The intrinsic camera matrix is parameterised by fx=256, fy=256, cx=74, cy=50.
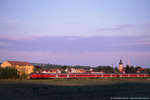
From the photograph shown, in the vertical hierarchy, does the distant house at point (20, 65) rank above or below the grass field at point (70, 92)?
above

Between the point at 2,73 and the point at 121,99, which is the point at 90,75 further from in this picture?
the point at 121,99

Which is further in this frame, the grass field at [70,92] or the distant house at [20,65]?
the distant house at [20,65]

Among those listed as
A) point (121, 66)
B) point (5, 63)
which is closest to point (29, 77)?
point (5, 63)

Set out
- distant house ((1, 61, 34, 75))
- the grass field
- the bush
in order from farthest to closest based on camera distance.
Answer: distant house ((1, 61, 34, 75)) < the bush < the grass field

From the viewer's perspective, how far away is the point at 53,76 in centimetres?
9369

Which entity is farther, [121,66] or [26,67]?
[121,66]

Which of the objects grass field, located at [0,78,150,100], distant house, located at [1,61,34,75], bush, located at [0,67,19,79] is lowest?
grass field, located at [0,78,150,100]

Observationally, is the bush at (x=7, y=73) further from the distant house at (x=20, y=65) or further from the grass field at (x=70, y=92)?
the grass field at (x=70, y=92)

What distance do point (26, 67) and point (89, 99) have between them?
96.0 meters

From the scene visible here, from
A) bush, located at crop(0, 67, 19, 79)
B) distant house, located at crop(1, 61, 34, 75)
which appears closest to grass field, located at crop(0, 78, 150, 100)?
bush, located at crop(0, 67, 19, 79)

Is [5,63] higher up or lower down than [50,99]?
higher up

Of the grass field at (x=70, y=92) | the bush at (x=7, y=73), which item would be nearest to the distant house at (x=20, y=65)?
the bush at (x=7, y=73)

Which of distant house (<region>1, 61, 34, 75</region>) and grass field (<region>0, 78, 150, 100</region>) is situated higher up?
distant house (<region>1, 61, 34, 75</region>)

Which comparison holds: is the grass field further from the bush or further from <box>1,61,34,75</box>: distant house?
<box>1,61,34,75</box>: distant house
